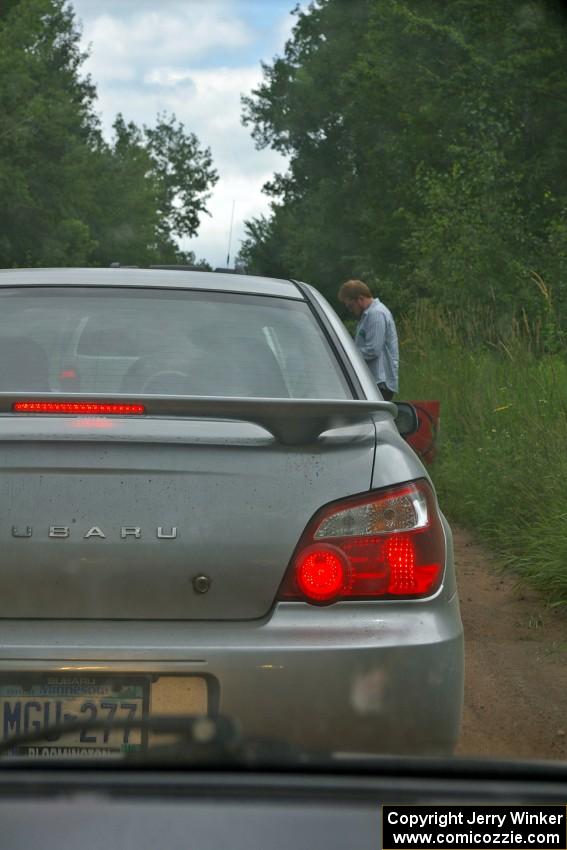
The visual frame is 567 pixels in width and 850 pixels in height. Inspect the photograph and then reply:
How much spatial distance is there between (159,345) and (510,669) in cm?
268

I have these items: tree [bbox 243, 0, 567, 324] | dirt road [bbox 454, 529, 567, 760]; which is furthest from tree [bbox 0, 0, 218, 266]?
dirt road [bbox 454, 529, 567, 760]

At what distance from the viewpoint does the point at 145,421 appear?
295 centimetres

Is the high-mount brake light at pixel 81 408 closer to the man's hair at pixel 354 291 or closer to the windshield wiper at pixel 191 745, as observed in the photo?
the windshield wiper at pixel 191 745

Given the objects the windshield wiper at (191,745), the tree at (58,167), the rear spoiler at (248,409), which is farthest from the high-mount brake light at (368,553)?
the tree at (58,167)

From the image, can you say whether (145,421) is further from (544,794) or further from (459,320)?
(459,320)

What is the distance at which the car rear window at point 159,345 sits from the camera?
3.64 meters

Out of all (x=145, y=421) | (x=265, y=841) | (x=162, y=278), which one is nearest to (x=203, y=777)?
(x=265, y=841)

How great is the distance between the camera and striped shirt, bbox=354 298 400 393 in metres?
12.2

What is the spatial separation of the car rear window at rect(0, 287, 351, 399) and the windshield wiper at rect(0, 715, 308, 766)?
1583mm

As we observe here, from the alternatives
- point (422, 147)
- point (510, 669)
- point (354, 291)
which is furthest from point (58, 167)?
point (510, 669)

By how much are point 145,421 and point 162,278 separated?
1.36 meters

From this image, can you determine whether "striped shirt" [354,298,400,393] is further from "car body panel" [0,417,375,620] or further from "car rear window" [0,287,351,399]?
"car body panel" [0,417,375,620]

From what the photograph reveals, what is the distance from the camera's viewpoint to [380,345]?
12.2 m

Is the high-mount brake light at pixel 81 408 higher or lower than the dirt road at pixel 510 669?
higher
